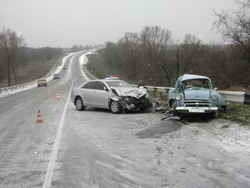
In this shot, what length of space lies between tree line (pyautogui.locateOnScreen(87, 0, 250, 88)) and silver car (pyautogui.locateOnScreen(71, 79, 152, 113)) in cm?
1554

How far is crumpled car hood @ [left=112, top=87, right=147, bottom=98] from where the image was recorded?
13.9 meters

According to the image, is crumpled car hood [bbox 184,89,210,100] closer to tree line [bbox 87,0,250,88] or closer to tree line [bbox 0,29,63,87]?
tree line [bbox 87,0,250,88]

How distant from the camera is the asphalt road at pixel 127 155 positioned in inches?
199

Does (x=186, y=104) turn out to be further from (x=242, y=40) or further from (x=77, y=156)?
(x=242, y=40)

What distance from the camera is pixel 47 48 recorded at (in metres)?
154

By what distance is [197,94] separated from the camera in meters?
11.2

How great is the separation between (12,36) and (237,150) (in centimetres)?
6668

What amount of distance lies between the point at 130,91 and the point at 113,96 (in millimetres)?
803

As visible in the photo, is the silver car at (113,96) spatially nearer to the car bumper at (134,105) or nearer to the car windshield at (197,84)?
the car bumper at (134,105)

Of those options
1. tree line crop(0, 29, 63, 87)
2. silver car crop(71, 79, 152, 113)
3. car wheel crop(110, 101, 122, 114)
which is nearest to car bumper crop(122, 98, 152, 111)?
silver car crop(71, 79, 152, 113)

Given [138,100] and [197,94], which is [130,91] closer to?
[138,100]

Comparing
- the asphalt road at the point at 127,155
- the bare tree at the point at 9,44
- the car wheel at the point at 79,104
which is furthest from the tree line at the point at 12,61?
the asphalt road at the point at 127,155

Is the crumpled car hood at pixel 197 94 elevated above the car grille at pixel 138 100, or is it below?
above

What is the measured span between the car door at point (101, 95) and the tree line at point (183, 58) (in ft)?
52.4
